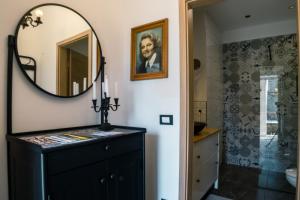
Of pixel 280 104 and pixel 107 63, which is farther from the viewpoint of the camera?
pixel 280 104

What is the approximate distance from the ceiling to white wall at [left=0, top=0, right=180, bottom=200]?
143 cm

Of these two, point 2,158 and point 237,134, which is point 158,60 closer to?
point 2,158

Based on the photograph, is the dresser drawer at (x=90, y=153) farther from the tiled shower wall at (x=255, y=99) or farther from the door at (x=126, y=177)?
the tiled shower wall at (x=255, y=99)

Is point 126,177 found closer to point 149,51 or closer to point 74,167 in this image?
point 74,167

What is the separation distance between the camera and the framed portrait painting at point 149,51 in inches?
72.1

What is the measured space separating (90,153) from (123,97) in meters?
0.99

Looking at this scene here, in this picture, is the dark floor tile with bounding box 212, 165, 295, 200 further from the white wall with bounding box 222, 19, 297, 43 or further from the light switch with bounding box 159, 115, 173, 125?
the white wall with bounding box 222, 19, 297, 43

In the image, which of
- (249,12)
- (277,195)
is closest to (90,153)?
(277,195)

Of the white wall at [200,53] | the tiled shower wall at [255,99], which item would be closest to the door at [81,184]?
the white wall at [200,53]

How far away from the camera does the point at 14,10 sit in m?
A: 1.31

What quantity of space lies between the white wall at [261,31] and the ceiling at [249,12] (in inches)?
4.1

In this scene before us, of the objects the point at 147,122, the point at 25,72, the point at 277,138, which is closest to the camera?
the point at 25,72

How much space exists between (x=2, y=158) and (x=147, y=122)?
114 cm

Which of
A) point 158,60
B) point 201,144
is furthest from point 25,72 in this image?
point 201,144
